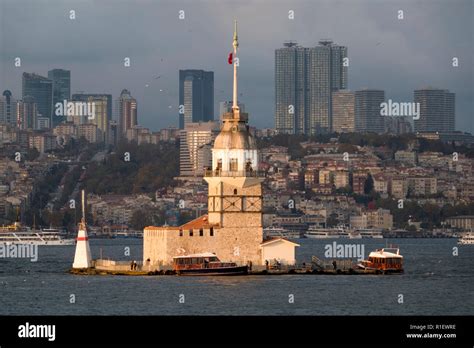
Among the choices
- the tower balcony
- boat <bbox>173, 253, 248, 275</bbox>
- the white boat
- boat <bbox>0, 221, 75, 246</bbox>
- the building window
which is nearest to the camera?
boat <bbox>173, 253, 248, 275</bbox>

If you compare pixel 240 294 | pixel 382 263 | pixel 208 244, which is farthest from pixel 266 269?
pixel 240 294

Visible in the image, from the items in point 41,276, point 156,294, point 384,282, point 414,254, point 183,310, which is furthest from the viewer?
point 414,254

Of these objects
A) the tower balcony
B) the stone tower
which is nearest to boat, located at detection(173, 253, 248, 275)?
the stone tower

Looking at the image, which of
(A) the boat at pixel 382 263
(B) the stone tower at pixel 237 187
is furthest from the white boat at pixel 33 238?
(B) the stone tower at pixel 237 187

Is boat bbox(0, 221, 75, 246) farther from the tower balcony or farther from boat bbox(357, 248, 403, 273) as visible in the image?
the tower balcony
